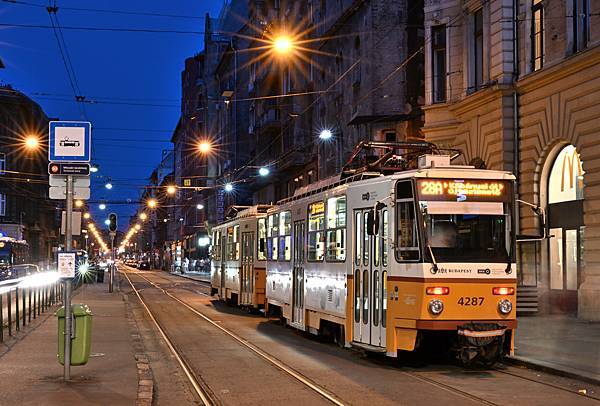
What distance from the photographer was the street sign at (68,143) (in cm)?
1166

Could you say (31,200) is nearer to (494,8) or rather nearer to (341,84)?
(341,84)

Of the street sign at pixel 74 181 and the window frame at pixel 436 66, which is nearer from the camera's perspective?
the street sign at pixel 74 181

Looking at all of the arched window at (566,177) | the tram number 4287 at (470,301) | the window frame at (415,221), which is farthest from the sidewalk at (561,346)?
the arched window at (566,177)

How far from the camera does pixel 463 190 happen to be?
45.7 feet

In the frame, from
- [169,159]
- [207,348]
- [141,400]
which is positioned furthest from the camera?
[169,159]

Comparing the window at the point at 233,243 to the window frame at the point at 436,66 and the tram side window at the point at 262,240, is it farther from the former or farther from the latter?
the window frame at the point at 436,66

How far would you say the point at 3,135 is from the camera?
75938 millimetres

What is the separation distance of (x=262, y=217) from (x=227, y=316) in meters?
3.41

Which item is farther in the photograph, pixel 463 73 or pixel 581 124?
pixel 463 73

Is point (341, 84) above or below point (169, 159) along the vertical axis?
below

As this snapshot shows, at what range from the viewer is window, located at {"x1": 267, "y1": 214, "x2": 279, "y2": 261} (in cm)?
2264

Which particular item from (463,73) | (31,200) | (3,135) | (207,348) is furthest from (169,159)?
(207,348)

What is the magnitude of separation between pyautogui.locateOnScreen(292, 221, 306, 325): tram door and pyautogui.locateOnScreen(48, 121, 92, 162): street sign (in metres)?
8.35

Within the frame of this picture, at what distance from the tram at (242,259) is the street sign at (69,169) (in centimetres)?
1311
